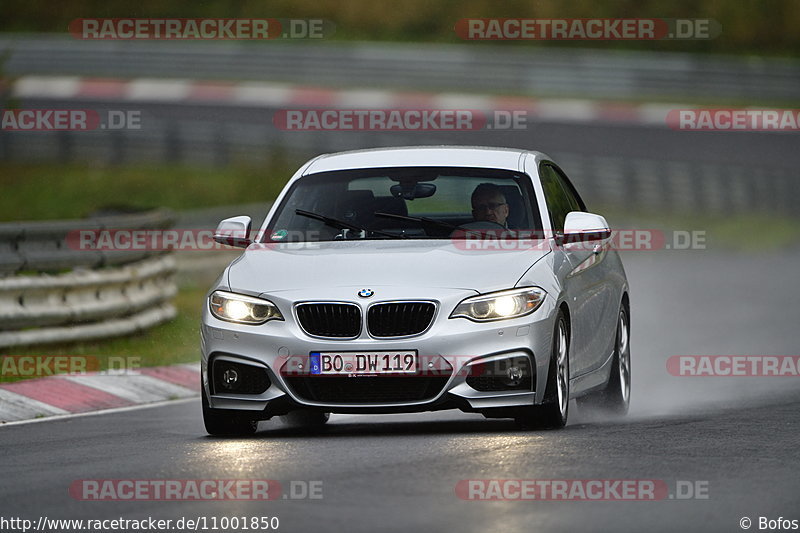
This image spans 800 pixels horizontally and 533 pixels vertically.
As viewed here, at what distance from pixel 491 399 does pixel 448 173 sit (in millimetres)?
1831

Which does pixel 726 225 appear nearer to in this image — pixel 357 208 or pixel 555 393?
pixel 357 208

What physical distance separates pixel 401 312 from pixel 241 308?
88 cm

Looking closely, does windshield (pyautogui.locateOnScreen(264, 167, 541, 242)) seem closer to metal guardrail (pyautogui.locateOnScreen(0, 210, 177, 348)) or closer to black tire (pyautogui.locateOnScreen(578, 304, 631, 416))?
black tire (pyautogui.locateOnScreen(578, 304, 631, 416))

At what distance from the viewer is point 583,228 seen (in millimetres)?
10234

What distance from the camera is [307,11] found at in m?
66.1

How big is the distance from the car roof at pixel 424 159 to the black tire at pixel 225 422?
1.79m

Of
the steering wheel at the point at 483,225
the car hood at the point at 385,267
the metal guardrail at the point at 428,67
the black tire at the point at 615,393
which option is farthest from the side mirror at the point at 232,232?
the metal guardrail at the point at 428,67

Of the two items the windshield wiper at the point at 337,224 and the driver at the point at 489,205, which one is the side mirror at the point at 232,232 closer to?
the windshield wiper at the point at 337,224

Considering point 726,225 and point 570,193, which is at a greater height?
point 570,193

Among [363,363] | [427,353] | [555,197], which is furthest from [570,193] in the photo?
[363,363]

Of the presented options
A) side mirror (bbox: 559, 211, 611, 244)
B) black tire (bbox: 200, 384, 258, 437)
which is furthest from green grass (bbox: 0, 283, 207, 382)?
side mirror (bbox: 559, 211, 611, 244)

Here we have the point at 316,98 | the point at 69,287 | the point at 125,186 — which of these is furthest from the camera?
the point at 316,98

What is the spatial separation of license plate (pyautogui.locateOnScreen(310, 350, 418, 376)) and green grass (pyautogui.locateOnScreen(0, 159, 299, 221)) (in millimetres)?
22206

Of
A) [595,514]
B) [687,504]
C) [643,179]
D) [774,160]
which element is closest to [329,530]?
[595,514]
